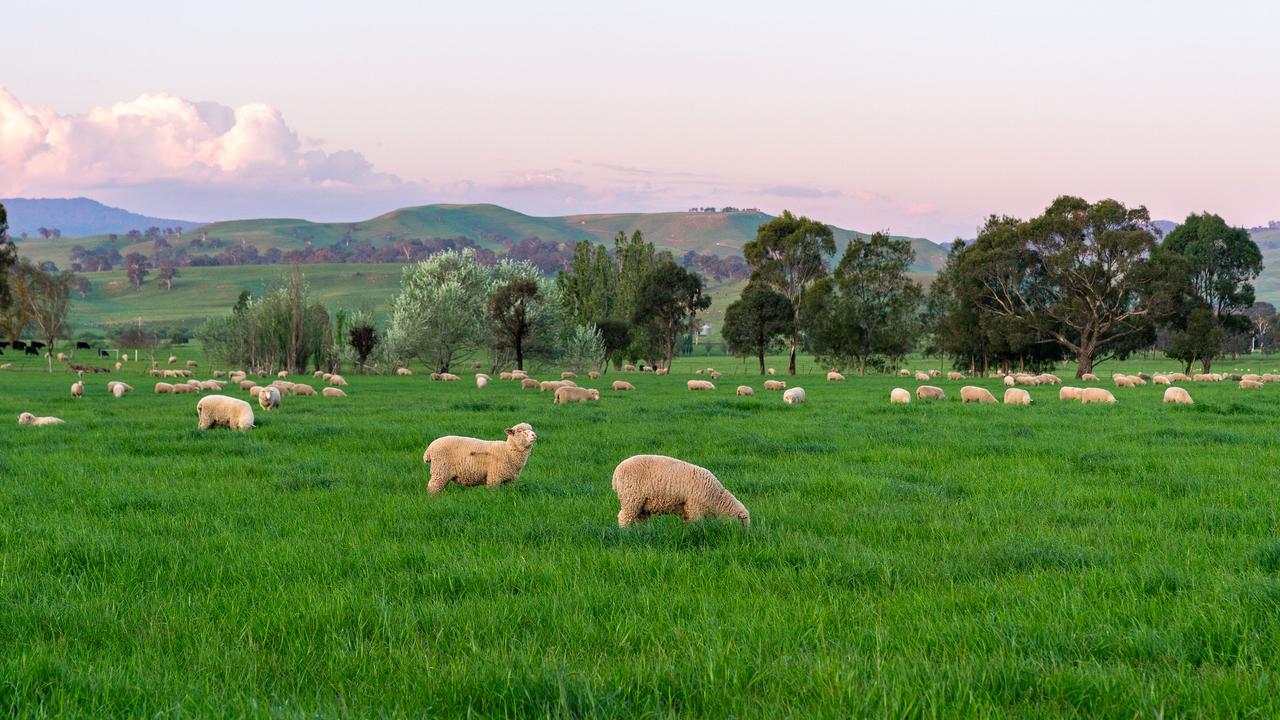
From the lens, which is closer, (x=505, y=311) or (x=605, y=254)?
(x=505, y=311)

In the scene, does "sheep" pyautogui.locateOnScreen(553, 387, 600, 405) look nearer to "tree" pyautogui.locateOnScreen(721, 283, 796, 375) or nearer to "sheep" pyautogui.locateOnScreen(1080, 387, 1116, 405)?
"sheep" pyautogui.locateOnScreen(1080, 387, 1116, 405)

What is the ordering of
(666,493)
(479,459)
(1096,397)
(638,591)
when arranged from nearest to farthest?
(638,591) < (666,493) < (479,459) < (1096,397)

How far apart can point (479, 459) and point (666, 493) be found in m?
3.52

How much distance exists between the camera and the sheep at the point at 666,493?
8.24 meters

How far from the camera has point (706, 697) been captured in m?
3.99

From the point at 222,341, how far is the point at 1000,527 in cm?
8407

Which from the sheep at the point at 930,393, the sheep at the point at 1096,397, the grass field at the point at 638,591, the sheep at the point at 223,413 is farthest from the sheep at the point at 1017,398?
the sheep at the point at 223,413

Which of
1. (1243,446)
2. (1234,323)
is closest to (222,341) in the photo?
(1243,446)

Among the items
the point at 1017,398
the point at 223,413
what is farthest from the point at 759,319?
the point at 223,413

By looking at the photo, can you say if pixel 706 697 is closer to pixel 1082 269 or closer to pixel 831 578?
pixel 831 578

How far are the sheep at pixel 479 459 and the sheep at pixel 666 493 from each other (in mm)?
2662

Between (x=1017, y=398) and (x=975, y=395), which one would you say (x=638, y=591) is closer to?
(x=1017, y=398)

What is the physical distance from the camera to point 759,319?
69.6m

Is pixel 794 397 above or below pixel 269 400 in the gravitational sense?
above
